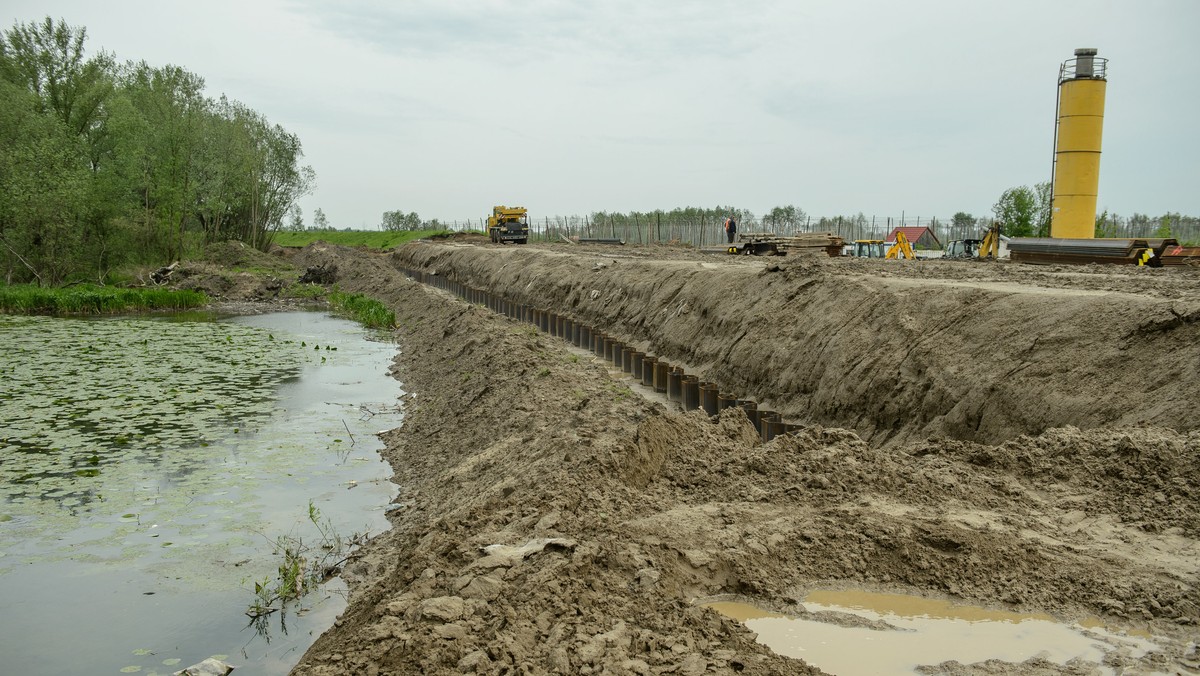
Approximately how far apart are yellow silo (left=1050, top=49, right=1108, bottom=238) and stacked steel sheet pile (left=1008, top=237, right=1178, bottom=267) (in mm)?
6328

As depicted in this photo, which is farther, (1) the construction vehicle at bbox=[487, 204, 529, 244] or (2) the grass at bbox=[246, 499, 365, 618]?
(1) the construction vehicle at bbox=[487, 204, 529, 244]

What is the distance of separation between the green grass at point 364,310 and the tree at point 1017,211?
31.4 m

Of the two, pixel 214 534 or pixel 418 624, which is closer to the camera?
pixel 418 624

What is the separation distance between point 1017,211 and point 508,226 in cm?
2816

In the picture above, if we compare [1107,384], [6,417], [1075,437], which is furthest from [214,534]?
[1107,384]

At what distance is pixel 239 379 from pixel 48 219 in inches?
841

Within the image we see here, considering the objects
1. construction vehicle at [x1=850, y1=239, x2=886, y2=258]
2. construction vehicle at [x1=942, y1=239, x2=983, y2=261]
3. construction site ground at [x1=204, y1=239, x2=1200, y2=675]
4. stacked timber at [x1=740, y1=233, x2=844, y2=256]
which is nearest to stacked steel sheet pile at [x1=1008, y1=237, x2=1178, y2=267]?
stacked timber at [x1=740, y1=233, x2=844, y2=256]

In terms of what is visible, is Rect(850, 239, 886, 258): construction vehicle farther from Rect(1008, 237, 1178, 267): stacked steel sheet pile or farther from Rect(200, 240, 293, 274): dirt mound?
Rect(200, 240, 293, 274): dirt mound

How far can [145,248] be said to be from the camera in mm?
38094

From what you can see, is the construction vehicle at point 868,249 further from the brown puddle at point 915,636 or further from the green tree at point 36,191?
the green tree at point 36,191

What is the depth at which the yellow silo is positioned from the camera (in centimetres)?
2503

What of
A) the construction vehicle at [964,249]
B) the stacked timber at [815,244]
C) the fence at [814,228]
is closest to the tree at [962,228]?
the fence at [814,228]

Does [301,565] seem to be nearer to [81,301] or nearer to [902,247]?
[902,247]

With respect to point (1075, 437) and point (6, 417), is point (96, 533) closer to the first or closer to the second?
point (6, 417)
